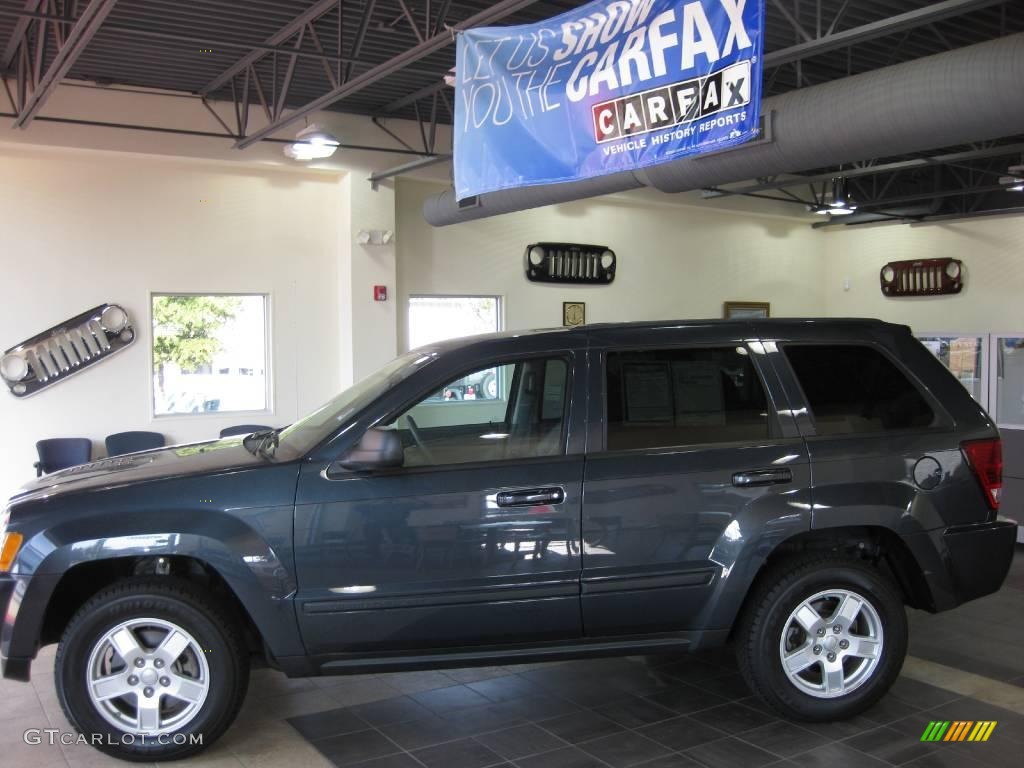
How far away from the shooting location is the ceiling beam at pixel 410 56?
554cm

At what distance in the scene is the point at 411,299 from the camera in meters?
11.5

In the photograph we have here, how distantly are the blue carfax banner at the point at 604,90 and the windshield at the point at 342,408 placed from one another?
1328 millimetres

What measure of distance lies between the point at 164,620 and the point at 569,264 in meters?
9.54

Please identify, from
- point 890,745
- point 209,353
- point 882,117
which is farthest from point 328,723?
point 209,353

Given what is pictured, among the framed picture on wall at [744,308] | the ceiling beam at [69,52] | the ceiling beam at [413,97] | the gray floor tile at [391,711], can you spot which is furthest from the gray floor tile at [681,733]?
the framed picture on wall at [744,308]

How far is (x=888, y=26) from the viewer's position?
5875 millimetres

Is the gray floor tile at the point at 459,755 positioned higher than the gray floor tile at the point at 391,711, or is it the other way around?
the gray floor tile at the point at 459,755

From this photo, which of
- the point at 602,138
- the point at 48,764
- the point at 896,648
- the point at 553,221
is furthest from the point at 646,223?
the point at 48,764

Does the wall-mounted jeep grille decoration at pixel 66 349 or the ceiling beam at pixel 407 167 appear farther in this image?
the ceiling beam at pixel 407 167

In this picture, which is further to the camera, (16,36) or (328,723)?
(16,36)

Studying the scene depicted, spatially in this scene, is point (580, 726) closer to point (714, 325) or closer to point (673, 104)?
point (714, 325)

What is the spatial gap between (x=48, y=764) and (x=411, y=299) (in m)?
8.26

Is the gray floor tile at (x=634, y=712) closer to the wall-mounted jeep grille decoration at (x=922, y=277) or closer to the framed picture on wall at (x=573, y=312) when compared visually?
the framed picture on wall at (x=573, y=312)

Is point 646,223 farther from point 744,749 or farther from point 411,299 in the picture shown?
point 744,749
